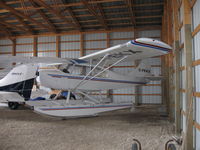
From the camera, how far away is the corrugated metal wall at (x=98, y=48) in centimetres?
1348

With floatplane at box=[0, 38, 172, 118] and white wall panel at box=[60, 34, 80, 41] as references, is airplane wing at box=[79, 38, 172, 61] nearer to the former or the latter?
floatplane at box=[0, 38, 172, 118]

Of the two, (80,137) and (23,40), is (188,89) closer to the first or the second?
(80,137)

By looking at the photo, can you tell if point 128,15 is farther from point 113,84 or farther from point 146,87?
point 113,84

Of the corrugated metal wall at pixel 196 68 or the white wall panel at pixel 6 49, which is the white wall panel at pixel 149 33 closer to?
the corrugated metal wall at pixel 196 68

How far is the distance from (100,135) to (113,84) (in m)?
3.73

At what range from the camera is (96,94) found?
1416cm

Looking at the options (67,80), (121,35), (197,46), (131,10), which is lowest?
(67,80)

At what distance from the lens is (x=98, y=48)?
1465 cm

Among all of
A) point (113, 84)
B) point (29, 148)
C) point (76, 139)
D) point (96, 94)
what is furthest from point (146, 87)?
point (29, 148)

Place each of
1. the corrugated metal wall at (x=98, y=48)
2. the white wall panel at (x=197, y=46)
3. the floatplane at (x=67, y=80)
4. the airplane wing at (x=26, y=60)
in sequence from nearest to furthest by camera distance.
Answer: the white wall panel at (x=197, y=46) → the floatplane at (x=67, y=80) → the airplane wing at (x=26, y=60) → the corrugated metal wall at (x=98, y=48)

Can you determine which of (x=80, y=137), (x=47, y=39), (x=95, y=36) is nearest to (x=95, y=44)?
(x=95, y=36)

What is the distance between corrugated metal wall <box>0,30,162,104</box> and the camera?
1348 centimetres

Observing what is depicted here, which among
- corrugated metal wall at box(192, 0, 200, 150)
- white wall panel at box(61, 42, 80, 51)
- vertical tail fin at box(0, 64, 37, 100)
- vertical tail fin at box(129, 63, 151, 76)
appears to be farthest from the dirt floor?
white wall panel at box(61, 42, 80, 51)

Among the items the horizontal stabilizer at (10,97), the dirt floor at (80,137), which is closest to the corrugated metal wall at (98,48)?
the horizontal stabilizer at (10,97)
